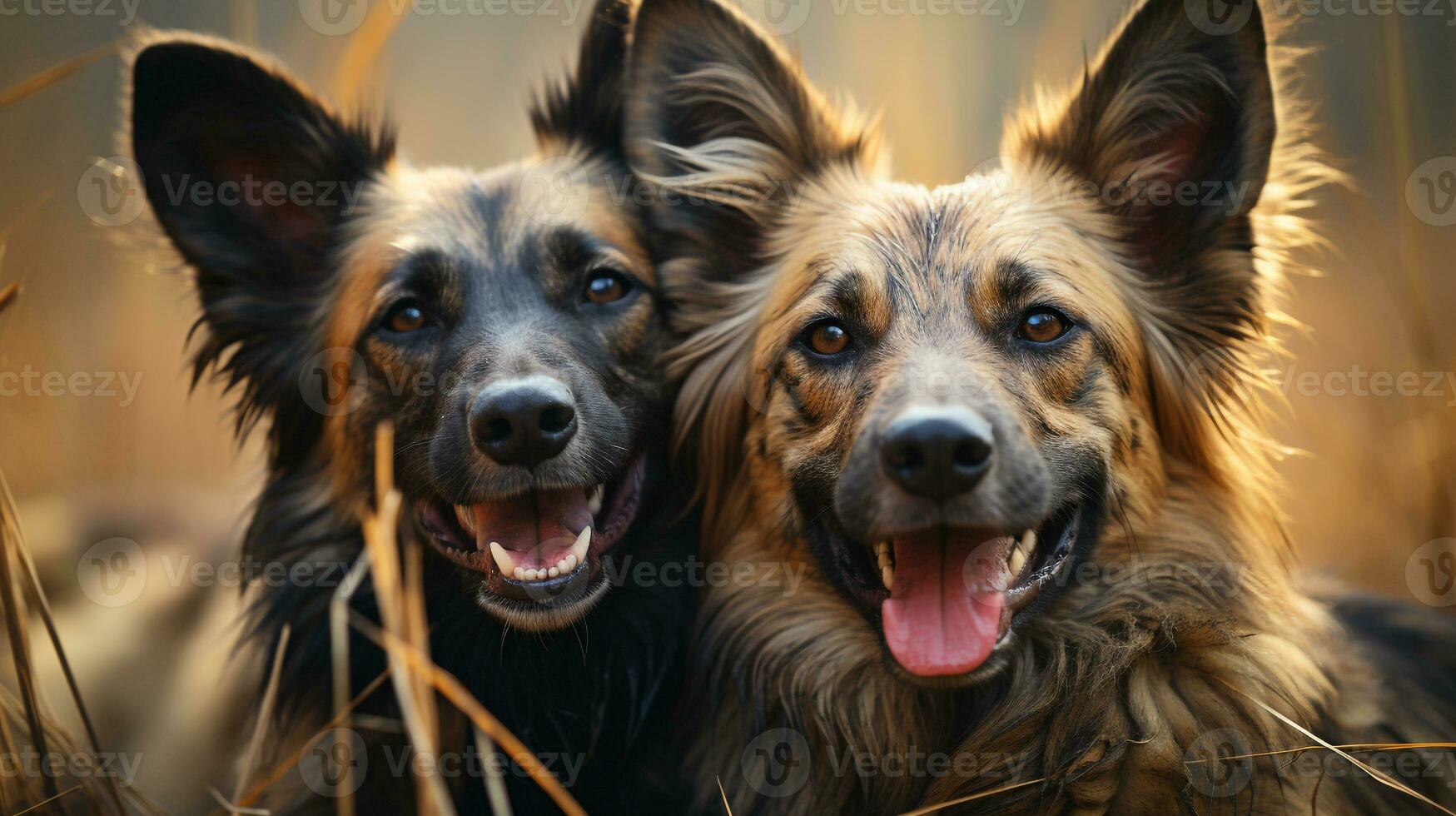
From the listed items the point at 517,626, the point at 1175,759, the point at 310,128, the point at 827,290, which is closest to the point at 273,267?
the point at 310,128

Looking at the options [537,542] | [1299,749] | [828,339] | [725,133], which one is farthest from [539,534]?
[1299,749]

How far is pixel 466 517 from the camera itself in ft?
10.2

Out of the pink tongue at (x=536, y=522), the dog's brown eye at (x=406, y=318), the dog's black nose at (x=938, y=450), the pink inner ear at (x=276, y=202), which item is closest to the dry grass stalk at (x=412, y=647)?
the pink tongue at (x=536, y=522)

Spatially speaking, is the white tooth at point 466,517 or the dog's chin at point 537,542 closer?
the dog's chin at point 537,542

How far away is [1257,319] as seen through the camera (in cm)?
305

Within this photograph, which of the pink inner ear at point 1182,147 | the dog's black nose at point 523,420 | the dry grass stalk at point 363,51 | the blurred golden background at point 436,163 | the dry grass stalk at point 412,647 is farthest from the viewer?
the blurred golden background at point 436,163

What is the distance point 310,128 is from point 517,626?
168 cm

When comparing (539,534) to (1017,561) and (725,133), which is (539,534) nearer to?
(1017,561)

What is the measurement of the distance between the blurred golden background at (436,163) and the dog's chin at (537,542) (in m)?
0.99

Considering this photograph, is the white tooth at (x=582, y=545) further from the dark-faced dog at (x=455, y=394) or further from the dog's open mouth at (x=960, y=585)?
the dog's open mouth at (x=960, y=585)

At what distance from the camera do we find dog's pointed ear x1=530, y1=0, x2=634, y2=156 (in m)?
3.43

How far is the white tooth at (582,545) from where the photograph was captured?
290 centimetres

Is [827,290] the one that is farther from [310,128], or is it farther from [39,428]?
[39,428]

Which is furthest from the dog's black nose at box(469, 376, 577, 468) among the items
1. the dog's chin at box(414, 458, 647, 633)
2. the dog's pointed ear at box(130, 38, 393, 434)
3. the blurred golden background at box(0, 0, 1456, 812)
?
the blurred golden background at box(0, 0, 1456, 812)
